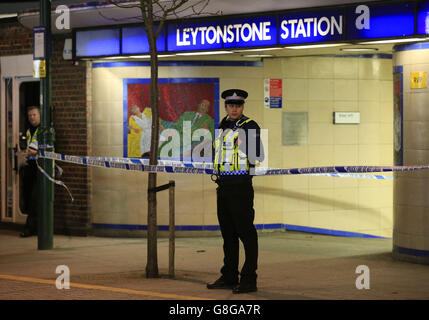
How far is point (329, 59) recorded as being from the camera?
13.1m

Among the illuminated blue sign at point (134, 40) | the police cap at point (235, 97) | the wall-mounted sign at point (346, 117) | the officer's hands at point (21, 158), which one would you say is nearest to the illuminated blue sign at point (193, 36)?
the illuminated blue sign at point (134, 40)

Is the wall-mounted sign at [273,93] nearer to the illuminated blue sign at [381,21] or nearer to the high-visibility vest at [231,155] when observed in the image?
the illuminated blue sign at [381,21]

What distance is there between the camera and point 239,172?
8.33m

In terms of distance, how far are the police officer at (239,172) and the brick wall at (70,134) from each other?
517cm

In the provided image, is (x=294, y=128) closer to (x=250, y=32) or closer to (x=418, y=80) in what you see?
(x=250, y=32)

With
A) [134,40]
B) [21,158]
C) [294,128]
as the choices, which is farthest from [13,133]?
[294,128]

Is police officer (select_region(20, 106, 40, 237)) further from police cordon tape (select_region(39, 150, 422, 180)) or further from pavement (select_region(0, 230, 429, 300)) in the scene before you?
police cordon tape (select_region(39, 150, 422, 180))

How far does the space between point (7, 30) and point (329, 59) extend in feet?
18.4

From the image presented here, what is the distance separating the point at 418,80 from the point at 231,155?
3145 millimetres

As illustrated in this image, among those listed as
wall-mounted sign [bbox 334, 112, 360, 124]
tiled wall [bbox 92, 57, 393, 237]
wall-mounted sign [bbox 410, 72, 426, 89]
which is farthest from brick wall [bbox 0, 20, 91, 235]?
wall-mounted sign [bbox 410, 72, 426, 89]

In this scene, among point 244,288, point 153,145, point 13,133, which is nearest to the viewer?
point 244,288

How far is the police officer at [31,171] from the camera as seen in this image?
13289 mm

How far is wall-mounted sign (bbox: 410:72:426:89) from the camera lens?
10.1 meters
